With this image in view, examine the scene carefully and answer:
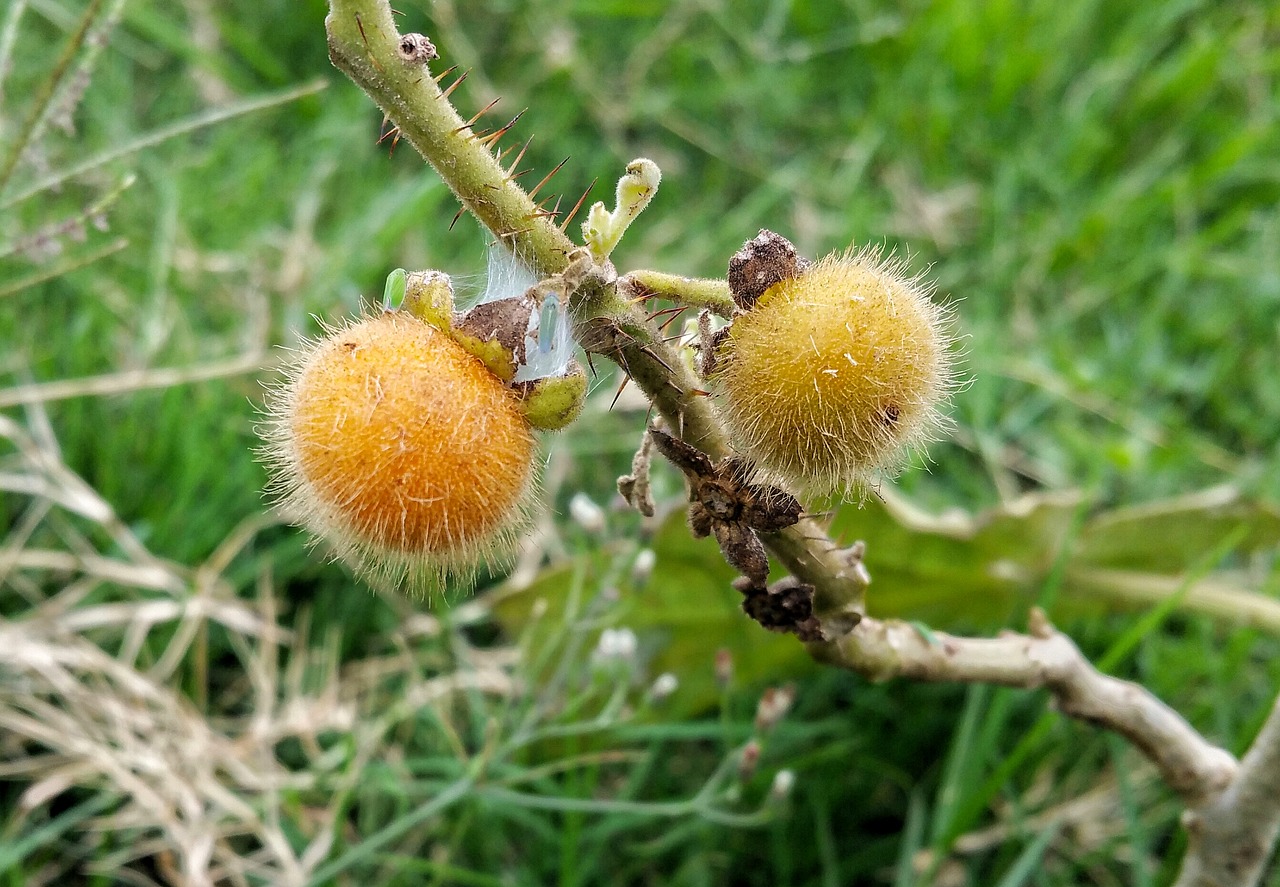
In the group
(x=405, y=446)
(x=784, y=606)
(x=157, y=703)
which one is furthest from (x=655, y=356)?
(x=157, y=703)

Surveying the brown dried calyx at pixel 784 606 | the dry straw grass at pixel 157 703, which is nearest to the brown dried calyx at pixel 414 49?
the brown dried calyx at pixel 784 606

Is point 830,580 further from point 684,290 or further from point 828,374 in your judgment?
point 684,290

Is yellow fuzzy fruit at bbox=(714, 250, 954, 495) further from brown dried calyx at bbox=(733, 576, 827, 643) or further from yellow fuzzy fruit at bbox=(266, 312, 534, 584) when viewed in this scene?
yellow fuzzy fruit at bbox=(266, 312, 534, 584)

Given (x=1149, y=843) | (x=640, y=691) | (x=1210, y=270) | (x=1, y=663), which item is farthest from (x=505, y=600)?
(x=1210, y=270)

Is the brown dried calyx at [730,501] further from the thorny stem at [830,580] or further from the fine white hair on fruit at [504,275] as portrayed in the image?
the fine white hair on fruit at [504,275]

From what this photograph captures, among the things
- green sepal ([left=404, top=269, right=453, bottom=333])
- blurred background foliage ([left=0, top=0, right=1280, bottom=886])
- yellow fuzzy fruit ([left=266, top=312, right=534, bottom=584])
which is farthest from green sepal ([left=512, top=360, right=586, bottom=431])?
blurred background foliage ([left=0, top=0, right=1280, bottom=886])
